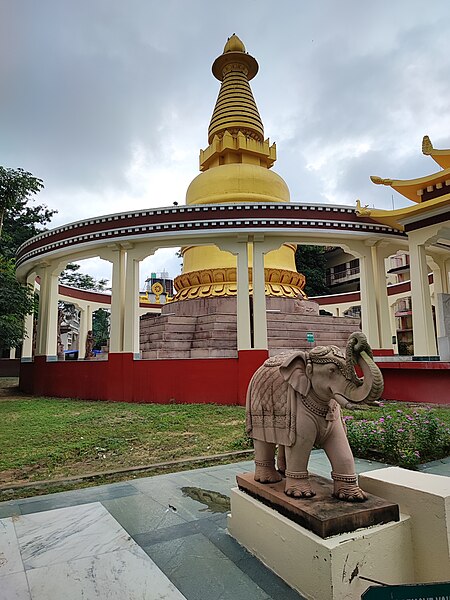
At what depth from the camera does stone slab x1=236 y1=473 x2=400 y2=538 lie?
2672 mm

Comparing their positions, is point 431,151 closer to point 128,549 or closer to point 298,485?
point 298,485

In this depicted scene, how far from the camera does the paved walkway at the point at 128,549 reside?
109 inches

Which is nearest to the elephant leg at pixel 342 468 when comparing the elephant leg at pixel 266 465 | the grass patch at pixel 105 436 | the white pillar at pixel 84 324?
the elephant leg at pixel 266 465

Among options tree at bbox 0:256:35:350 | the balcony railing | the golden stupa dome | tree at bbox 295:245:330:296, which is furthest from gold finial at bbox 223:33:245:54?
the balcony railing

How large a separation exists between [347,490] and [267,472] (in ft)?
2.43

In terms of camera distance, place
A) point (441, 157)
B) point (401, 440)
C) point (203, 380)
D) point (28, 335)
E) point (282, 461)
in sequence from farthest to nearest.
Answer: point (28, 335), point (441, 157), point (203, 380), point (401, 440), point (282, 461)

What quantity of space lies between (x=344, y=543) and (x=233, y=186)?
1546 cm

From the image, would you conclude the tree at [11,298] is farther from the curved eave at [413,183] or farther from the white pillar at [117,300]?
the curved eave at [413,183]

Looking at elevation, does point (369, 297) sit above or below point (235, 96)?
below

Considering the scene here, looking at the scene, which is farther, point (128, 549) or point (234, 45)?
point (234, 45)

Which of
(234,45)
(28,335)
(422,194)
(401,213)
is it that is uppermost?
(234,45)

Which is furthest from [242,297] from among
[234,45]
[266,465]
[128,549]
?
[234,45]

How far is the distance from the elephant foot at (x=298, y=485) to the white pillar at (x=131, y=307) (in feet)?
33.2

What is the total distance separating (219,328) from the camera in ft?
44.8
